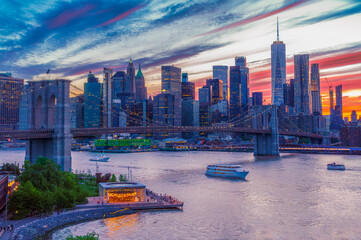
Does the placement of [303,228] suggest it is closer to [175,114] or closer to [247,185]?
[247,185]

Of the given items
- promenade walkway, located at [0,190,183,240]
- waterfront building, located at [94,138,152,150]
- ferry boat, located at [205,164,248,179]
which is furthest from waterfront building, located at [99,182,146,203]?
waterfront building, located at [94,138,152,150]

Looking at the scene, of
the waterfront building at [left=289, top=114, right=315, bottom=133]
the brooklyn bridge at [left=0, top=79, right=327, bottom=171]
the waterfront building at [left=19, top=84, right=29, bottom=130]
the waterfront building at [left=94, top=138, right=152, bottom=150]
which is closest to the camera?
the brooklyn bridge at [left=0, top=79, right=327, bottom=171]

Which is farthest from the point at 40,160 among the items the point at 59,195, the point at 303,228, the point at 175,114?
the point at 175,114

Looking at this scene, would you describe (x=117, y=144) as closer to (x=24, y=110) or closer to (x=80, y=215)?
(x=24, y=110)

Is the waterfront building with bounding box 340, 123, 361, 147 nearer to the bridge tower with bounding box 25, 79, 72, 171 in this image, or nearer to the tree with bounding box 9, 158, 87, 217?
the bridge tower with bounding box 25, 79, 72, 171

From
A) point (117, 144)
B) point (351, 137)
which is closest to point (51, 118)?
point (117, 144)

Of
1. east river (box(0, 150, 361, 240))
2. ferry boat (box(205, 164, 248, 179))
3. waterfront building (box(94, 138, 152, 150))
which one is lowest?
east river (box(0, 150, 361, 240))
